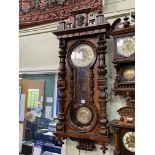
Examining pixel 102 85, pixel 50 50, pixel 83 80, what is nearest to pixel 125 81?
pixel 102 85

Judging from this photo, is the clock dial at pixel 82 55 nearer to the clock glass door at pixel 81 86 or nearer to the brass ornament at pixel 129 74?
the clock glass door at pixel 81 86

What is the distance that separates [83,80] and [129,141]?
1.78 ft

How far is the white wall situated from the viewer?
1.51 m

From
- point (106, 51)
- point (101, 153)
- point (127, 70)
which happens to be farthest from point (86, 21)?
point (101, 153)

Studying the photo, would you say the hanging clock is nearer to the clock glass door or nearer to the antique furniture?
the clock glass door

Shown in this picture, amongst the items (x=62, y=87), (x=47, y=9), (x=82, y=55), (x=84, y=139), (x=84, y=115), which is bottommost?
(x=84, y=139)

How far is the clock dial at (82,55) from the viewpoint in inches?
58.5

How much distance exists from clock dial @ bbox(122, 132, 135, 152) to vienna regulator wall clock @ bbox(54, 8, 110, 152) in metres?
0.12

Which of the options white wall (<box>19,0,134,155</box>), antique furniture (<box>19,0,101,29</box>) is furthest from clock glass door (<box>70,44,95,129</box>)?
antique furniture (<box>19,0,101,29</box>)

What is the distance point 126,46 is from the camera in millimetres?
1364

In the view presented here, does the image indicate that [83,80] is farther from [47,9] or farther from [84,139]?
[47,9]

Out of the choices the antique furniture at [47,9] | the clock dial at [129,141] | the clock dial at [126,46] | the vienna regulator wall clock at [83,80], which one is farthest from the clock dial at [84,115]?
the antique furniture at [47,9]

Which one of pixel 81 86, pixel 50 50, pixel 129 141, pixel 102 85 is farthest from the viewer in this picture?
pixel 50 50
